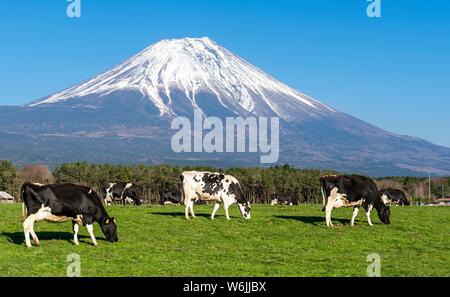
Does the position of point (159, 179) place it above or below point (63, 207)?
below

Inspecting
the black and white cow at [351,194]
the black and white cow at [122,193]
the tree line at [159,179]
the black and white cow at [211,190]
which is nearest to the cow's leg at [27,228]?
the black and white cow at [211,190]

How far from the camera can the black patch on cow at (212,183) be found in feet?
77.8

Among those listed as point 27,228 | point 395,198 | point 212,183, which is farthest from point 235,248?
point 395,198

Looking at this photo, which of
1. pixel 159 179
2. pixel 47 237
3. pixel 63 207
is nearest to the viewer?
pixel 63 207

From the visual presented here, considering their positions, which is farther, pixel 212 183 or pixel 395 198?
pixel 395 198

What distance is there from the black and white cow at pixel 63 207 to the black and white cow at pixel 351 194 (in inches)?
299

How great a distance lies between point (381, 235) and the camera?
1972cm

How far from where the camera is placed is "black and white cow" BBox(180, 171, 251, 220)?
77.4 ft

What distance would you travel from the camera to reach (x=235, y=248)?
1692 cm

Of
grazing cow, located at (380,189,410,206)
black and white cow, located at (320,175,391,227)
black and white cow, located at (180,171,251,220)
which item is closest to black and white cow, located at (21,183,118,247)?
black and white cow, located at (180,171,251,220)

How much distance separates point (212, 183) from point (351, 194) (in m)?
4.91

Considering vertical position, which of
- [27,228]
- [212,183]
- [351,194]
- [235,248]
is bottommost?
[235,248]

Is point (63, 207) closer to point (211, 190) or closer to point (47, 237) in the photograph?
point (47, 237)
